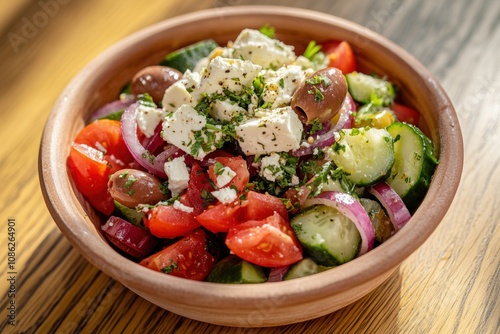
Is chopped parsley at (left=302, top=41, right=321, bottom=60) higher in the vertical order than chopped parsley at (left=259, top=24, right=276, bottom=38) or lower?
lower

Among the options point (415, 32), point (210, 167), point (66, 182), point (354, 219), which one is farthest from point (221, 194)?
point (415, 32)

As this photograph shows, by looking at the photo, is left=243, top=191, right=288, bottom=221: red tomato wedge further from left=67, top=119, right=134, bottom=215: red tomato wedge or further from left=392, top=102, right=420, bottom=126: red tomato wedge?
left=392, top=102, right=420, bottom=126: red tomato wedge

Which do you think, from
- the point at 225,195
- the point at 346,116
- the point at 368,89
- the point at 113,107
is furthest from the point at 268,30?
the point at 225,195

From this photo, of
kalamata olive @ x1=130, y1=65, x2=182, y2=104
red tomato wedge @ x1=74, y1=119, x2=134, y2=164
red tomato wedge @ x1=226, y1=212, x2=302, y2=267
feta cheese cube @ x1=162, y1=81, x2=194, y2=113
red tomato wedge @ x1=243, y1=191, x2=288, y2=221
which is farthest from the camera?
kalamata olive @ x1=130, y1=65, x2=182, y2=104

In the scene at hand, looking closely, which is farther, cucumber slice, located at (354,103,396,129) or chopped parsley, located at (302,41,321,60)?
chopped parsley, located at (302,41,321,60)

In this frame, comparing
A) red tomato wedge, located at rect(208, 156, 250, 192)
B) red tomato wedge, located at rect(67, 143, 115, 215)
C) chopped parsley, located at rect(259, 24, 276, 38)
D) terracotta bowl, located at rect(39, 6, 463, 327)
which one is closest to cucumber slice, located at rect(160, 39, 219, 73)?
terracotta bowl, located at rect(39, 6, 463, 327)

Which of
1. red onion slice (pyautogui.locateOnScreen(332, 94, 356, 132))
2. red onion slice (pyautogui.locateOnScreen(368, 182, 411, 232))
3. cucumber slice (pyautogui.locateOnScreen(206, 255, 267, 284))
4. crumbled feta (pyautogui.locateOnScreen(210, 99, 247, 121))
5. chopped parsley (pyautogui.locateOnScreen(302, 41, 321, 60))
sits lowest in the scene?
red onion slice (pyautogui.locateOnScreen(368, 182, 411, 232))

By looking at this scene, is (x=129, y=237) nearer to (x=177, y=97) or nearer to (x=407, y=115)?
(x=177, y=97)
